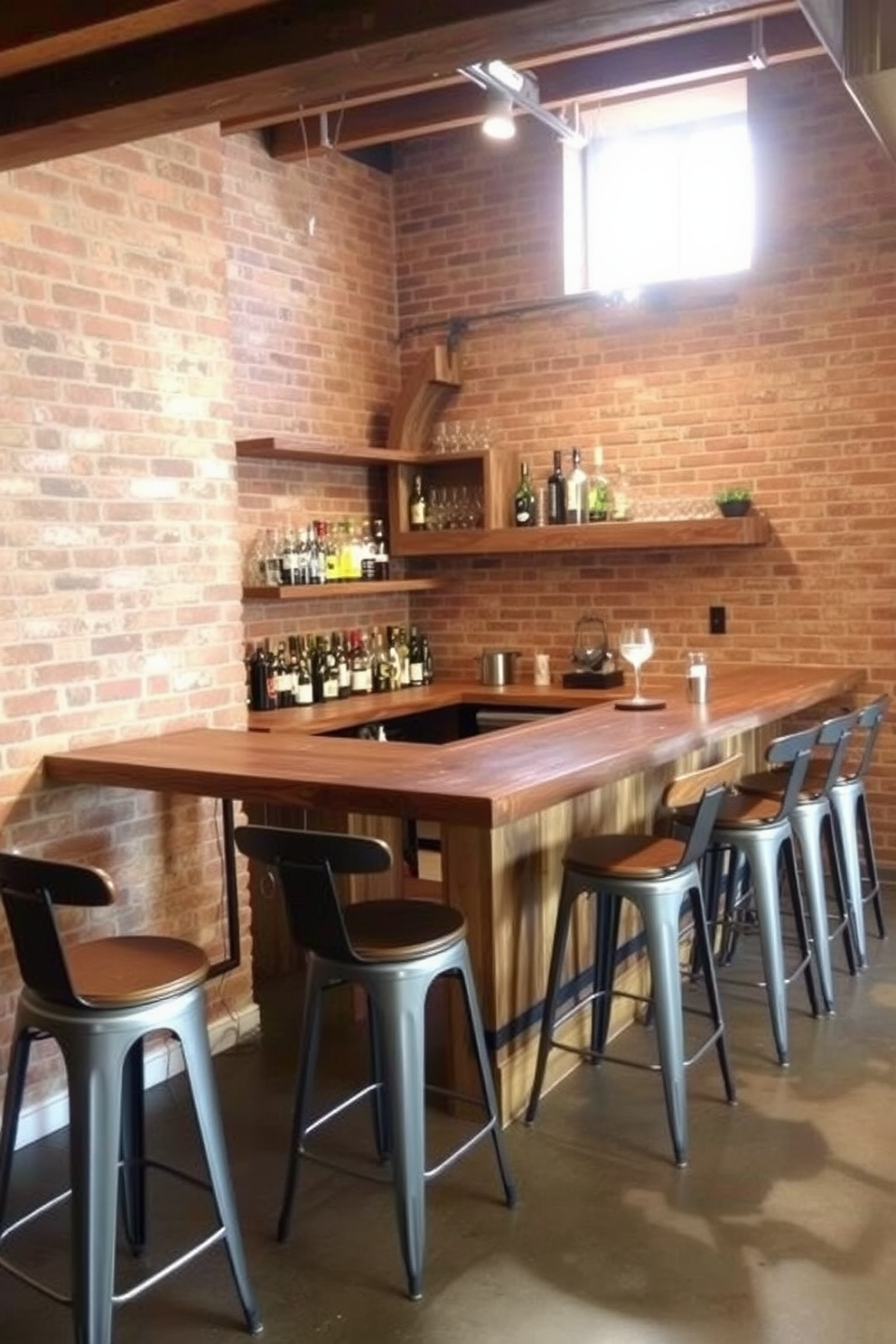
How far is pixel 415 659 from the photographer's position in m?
5.96

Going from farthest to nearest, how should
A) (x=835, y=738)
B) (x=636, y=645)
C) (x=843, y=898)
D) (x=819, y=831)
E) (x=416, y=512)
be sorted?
1. (x=416, y=512)
2. (x=843, y=898)
3. (x=819, y=831)
4. (x=835, y=738)
5. (x=636, y=645)

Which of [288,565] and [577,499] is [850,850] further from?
[288,565]

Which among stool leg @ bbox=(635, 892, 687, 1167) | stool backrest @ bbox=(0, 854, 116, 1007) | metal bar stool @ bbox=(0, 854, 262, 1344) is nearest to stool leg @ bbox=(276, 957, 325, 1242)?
metal bar stool @ bbox=(0, 854, 262, 1344)

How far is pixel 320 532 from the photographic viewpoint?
17.8ft

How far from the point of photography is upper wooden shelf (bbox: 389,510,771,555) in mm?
5145

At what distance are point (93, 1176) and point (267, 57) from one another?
6.71 feet

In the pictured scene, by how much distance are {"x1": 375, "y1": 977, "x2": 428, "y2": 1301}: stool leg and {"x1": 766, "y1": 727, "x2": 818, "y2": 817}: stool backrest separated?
57.8 inches

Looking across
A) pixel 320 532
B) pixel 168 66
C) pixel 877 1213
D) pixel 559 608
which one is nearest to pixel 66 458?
pixel 168 66

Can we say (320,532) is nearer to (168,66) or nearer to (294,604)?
(294,604)

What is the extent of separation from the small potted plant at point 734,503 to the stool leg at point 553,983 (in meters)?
2.60

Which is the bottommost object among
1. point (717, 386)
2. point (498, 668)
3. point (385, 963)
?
point (385, 963)

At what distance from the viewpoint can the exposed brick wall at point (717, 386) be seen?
16.6ft

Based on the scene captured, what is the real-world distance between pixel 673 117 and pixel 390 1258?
198 inches

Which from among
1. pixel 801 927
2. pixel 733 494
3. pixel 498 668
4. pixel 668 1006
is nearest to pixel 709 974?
pixel 668 1006
